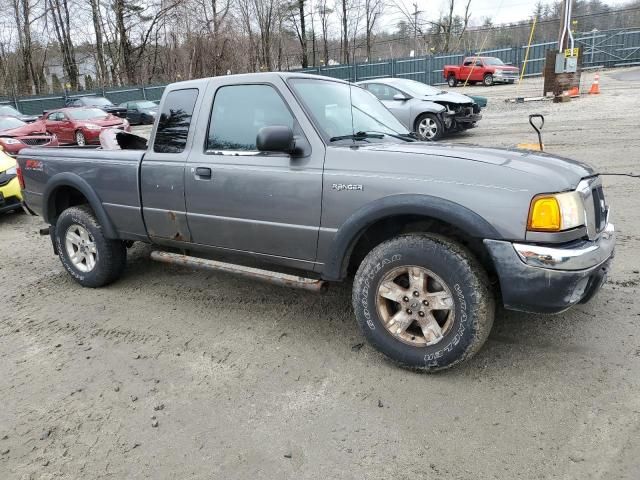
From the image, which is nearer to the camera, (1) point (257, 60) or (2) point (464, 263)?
(2) point (464, 263)

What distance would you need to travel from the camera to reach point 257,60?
41688mm

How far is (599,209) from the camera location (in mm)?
3131

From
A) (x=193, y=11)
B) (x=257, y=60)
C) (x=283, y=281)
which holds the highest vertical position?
(x=193, y=11)

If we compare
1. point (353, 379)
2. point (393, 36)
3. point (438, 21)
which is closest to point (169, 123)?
point (353, 379)

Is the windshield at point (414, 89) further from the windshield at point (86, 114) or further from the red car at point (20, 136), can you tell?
the windshield at point (86, 114)

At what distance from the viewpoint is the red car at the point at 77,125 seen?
17359 mm

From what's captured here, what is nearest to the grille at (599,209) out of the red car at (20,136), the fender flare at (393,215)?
the fender flare at (393,215)

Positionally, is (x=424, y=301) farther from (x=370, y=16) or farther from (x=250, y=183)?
(x=370, y=16)

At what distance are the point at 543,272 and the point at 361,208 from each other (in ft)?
3.61

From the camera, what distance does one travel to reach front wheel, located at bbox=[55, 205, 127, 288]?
4.66 metres

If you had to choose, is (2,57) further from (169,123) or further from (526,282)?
(526,282)

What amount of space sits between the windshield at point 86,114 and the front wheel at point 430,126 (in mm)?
12150

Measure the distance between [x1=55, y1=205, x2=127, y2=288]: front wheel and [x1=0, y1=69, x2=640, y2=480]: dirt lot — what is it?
0.26 metres

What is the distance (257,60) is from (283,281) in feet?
136
